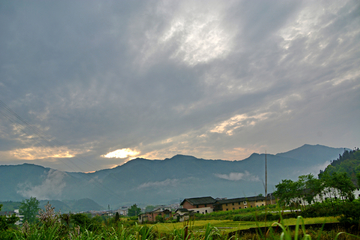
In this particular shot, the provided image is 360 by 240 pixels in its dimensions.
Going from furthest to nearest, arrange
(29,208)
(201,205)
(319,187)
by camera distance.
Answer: (29,208)
(201,205)
(319,187)

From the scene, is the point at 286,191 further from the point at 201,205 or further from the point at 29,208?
the point at 29,208

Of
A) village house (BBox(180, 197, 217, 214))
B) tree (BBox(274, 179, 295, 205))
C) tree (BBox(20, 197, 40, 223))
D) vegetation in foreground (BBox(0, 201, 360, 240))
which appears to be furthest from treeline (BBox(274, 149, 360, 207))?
tree (BBox(20, 197, 40, 223))

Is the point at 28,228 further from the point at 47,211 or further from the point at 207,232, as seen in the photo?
the point at 207,232

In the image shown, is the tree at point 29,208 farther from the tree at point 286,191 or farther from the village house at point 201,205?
the tree at point 286,191

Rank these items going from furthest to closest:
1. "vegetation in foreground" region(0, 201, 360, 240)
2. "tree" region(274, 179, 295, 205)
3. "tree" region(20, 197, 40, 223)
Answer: "tree" region(20, 197, 40, 223) < "tree" region(274, 179, 295, 205) < "vegetation in foreground" region(0, 201, 360, 240)

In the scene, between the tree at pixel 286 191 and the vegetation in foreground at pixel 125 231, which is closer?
the vegetation in foreground at pixel 125 231

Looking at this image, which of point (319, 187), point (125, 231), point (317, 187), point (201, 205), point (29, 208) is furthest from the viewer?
point (29, 208)

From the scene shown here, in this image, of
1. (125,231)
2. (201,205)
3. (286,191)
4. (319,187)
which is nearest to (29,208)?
(201,205)

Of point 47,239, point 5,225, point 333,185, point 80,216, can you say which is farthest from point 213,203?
point 47,239

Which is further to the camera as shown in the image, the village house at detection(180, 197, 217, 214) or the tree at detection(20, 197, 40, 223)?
the tree at detection(20, 197, 40, 223)

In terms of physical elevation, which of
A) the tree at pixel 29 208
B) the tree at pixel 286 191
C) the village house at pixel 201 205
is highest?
the tree at pixel 286 191

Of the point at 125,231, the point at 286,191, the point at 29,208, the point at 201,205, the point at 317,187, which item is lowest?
the point at 29,208

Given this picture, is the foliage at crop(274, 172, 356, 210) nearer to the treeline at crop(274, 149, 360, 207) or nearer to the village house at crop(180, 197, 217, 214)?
the treeline at crop(274, 149, 360, 207)

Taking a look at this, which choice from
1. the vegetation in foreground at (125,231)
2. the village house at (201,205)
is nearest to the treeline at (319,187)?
the vegetation in foreground at (125,231)
